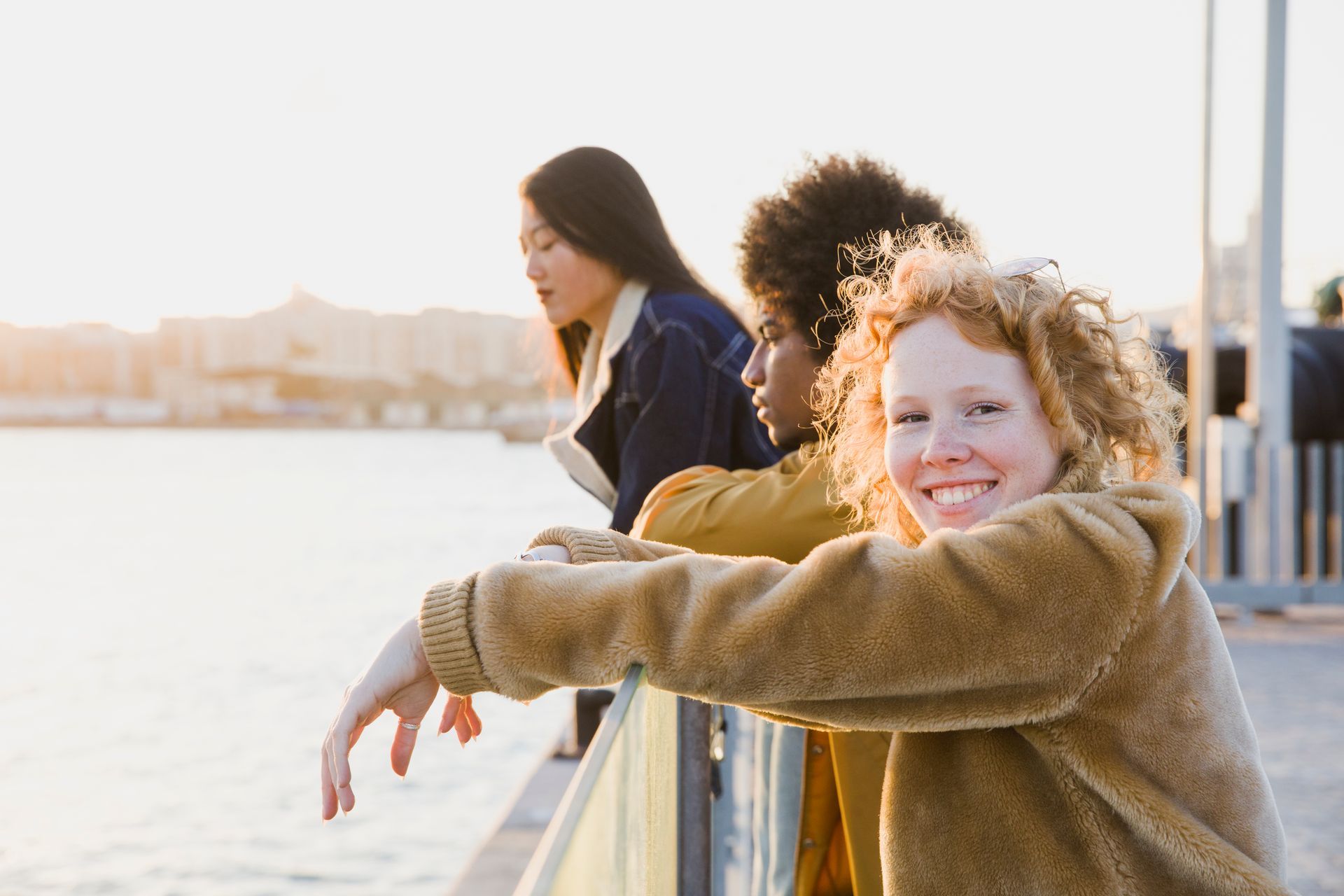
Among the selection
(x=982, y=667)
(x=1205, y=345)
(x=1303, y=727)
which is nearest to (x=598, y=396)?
(x=982, y=667)

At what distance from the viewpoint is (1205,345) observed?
33.1 ft

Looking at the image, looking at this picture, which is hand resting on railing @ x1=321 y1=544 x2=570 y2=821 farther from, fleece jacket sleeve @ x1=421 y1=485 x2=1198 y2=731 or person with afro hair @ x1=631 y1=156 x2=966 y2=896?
person with afro hair @ x1=631 y1=156 x2=966 y2=896

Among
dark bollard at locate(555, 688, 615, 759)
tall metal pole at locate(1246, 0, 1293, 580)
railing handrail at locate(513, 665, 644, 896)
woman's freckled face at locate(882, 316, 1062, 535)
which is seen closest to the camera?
railing handrail at locate(513, 665, 644, 896)

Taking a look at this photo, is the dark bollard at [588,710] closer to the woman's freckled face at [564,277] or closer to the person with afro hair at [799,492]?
the woman's freckled face at [564,277]

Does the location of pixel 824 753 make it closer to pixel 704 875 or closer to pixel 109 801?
pixel 704 875

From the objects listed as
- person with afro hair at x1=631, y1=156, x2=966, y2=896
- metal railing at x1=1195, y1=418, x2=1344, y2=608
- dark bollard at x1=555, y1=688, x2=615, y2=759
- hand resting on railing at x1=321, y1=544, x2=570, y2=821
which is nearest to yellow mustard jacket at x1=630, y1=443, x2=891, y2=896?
person with afro hair at x1=631, y1=156, x2=966, y2=896

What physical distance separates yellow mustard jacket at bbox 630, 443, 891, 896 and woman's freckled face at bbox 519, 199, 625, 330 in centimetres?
97

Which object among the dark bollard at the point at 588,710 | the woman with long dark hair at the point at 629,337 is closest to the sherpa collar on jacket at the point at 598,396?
the woman with long dark hair at the point at 629,337

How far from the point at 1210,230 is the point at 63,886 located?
9900mm

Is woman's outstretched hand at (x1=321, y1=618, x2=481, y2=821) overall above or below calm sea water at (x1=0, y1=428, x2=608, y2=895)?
above

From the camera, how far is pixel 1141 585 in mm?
1271

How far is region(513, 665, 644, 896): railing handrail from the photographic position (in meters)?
0.81

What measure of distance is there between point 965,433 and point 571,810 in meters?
0.78

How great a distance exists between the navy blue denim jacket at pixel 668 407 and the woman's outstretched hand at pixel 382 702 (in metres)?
1.16
